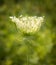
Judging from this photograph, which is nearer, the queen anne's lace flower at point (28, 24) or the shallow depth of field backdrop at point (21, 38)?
the queen anne's lace flower at point (28, 24)

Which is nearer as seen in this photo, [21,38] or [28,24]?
[28,24]

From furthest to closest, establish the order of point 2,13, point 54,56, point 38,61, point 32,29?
point 2,13 < point 54,56 < point 38,61 < point 32,29

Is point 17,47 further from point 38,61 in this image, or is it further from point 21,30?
point 21,30

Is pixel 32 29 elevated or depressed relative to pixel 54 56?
depressed

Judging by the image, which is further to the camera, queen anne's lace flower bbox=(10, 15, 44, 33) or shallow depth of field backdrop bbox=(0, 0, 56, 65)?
shallow depth of field backdrop bbox=(0, 0, 56, 65)

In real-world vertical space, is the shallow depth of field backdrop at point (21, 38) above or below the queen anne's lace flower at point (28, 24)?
above

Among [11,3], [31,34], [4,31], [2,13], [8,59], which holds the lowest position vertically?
[31,34]

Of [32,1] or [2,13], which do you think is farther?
[32,1]

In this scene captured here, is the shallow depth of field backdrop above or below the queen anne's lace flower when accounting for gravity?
above

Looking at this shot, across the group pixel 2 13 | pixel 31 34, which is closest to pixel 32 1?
pixel 2 13

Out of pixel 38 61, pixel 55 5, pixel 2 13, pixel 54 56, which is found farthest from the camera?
pixel 55 5
